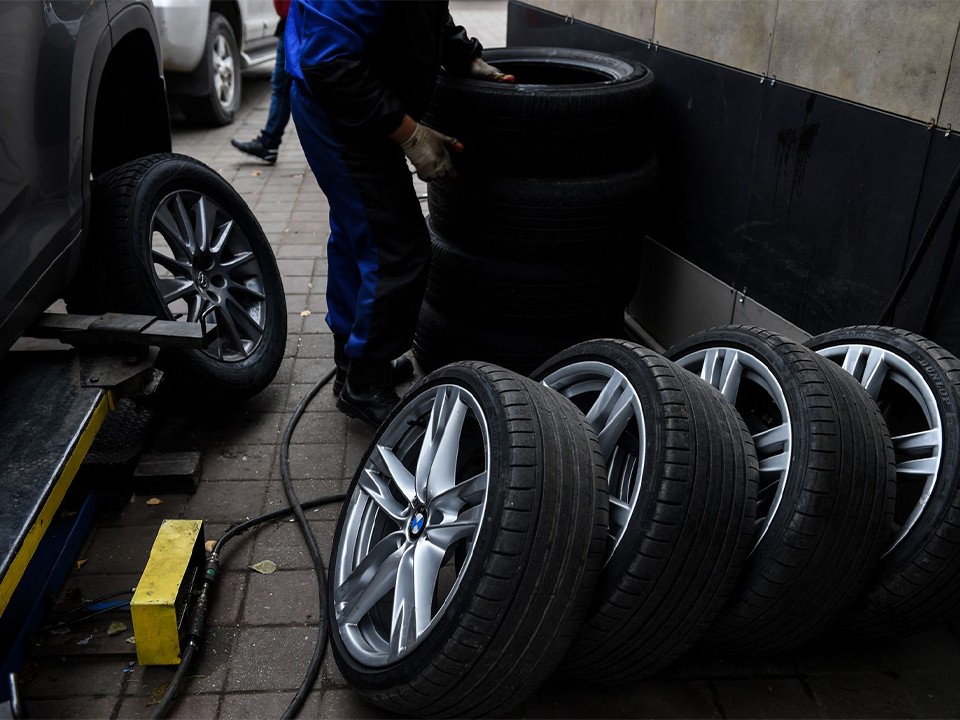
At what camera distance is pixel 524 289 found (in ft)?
13.3

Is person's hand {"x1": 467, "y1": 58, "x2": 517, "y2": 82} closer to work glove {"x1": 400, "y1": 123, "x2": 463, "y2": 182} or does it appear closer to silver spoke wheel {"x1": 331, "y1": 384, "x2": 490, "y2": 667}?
work glove {"x1": 400, "y1": 123, "x2": 463, "y2": 182}

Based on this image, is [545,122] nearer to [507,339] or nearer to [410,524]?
[507,339]

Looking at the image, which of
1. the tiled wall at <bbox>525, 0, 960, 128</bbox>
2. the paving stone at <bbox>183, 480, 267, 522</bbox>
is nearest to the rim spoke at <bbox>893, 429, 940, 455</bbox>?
the tiled wall at <bbox>525, 0, 960, 128</bbox>

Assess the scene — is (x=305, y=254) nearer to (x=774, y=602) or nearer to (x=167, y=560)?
(x=167, y=560)

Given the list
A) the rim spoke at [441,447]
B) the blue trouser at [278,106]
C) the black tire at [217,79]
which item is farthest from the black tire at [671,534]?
the black tire at [217,79]

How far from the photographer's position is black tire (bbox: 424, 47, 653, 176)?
12.3 feet

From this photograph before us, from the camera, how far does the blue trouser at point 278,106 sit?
7.54 metres

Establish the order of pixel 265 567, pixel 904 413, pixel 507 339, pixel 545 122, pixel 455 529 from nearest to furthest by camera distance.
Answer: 1. pixel 455 529
2. pixel 904 413
3. pixel 265 567
4. pixel 545 122
5. pixel 507 339

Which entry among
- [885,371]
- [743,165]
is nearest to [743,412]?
[885,371]

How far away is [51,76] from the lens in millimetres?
3023

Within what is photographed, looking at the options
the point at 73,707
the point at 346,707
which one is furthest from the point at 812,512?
the point at 73,707

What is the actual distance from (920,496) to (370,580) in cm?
161

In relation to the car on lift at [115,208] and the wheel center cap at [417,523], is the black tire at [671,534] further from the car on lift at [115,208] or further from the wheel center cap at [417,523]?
the car on lift at [115,208]

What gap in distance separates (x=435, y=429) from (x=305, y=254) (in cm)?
332
